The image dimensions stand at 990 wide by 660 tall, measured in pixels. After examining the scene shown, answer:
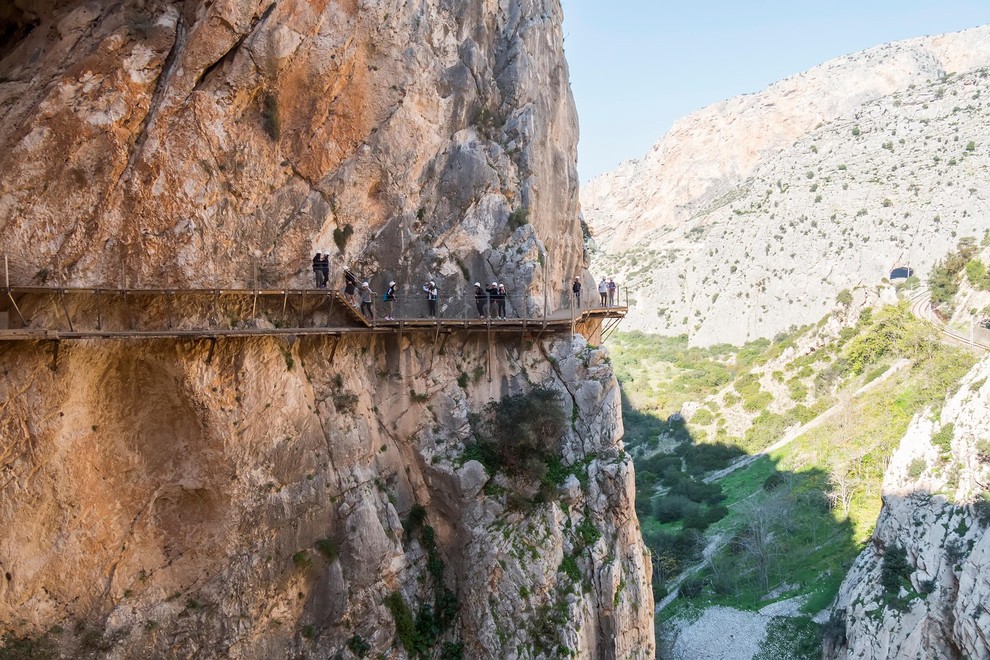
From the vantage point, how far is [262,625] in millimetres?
15953

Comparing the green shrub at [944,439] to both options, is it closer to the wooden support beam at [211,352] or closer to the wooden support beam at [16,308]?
the wooden support beam at [211,352]

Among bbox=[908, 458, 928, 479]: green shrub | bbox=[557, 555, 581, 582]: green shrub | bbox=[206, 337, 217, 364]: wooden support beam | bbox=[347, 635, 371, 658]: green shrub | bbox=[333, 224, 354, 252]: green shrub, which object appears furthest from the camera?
bbox=[908, 458, 928, 479]: green shrub

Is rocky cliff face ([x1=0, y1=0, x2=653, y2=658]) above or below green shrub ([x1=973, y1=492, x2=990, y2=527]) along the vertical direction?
above

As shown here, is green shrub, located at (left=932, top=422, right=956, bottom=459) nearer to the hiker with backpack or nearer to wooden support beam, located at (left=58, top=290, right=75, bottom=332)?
the hiker with backpack

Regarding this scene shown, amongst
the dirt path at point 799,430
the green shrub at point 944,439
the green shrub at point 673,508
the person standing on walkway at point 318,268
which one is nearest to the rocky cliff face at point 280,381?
the person standing on walkway at point 318,268

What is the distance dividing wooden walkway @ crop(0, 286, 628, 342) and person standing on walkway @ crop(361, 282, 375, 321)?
46 cm

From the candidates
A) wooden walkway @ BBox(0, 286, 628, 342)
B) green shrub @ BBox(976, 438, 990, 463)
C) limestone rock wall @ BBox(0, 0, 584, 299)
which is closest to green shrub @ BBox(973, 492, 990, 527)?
green shrub @ BBox(976, 438, 990, 463)

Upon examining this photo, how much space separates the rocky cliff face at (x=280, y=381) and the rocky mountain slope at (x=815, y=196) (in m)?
71.0

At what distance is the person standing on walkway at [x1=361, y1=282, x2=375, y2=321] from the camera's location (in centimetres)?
1870

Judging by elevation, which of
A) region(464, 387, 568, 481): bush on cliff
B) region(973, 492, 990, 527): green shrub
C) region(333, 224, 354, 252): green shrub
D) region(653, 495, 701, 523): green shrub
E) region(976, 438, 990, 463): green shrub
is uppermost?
region(333, 224, 354, 252): green shrub

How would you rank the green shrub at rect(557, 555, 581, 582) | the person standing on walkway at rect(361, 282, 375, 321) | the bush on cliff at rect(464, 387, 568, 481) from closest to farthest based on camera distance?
the green shrub at rect(557, 555, 581, 582), the person standing on walkway at rect(361, 282, 375, 321), the bush on cliff at rect(464, 387, 568, 481)

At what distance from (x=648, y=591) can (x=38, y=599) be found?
16.5 meters

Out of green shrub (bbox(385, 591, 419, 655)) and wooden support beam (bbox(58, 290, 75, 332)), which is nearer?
wooden support beam (bbox(58, 290, 75, 332))

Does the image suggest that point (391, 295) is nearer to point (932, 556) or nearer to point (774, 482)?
point (932, 556)
